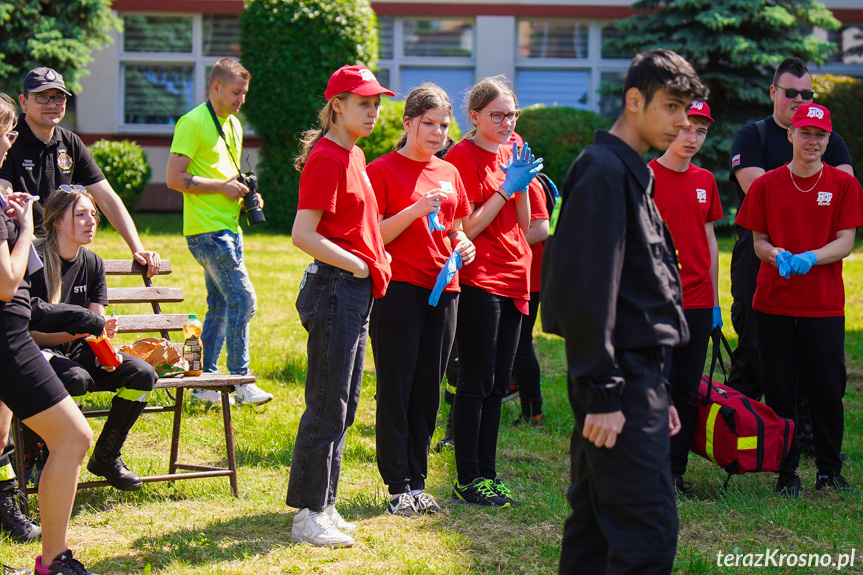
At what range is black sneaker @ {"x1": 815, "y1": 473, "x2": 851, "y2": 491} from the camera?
4941 millimetres

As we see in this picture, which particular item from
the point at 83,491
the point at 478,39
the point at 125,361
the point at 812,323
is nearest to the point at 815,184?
the point at 812,323

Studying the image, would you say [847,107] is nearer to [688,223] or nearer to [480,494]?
[688,223]

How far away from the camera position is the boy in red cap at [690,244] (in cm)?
473

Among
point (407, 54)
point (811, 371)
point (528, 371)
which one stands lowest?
point (528, 371)

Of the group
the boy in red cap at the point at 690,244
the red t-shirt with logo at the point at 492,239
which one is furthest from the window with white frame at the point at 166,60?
the boy in red cap at the point at 690,244

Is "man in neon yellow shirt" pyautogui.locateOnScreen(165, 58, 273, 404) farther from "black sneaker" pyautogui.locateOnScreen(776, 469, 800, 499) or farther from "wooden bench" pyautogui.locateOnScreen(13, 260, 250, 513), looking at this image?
"black sneaker" pyautogui.locateOnScreen(776, 469, 800, 499)

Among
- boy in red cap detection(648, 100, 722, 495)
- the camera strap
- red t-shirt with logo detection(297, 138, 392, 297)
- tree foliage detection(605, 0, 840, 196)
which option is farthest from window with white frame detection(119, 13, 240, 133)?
red t-shirt with logo detection(297, 138, 392, 297)

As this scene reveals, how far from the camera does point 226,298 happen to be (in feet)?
20.6

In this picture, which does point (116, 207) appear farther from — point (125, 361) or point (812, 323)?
point (812, 323)

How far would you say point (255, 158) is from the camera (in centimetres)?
1805

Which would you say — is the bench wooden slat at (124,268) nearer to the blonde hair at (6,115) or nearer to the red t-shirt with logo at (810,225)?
the blonde hair at (6,115)

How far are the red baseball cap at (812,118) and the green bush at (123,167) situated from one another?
12479mm

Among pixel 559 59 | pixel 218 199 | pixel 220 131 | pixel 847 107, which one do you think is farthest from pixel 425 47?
pixel 218 199

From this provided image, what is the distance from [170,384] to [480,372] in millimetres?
1658
